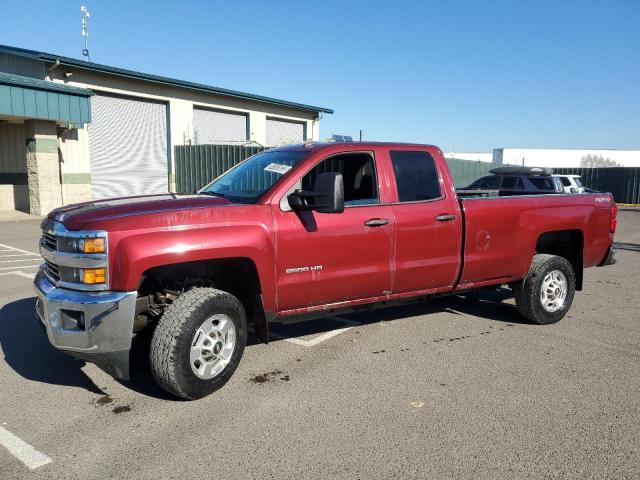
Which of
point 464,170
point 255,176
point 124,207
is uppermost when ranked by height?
point 464,170

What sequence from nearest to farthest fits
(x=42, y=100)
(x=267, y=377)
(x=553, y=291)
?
(x=267, y=377) → (x=553, y=291) → (x=42, y=100)

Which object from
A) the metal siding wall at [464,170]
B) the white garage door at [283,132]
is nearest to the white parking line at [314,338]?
the white garage door at [283,132]

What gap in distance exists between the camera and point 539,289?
577 centimetres

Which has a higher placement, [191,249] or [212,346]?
[191,249]

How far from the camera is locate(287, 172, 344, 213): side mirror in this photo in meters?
4.02

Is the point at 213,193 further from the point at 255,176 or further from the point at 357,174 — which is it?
the point at 357,174

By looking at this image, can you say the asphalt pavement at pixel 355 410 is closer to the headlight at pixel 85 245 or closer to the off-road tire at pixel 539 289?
the off-road tire at pixel 539 289

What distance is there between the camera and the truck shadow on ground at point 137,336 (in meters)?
4.26

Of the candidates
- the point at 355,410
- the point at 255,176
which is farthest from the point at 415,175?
the point at 355,410

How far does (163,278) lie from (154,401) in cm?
92

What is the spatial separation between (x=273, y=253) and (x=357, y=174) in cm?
128

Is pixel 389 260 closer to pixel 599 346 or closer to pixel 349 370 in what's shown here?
pixel 349 370

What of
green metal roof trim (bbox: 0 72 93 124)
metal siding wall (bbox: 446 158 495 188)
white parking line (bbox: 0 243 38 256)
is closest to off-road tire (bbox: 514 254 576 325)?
white parking line (bbox: 0 243 38 256)

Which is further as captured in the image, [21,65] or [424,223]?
[21,65]
